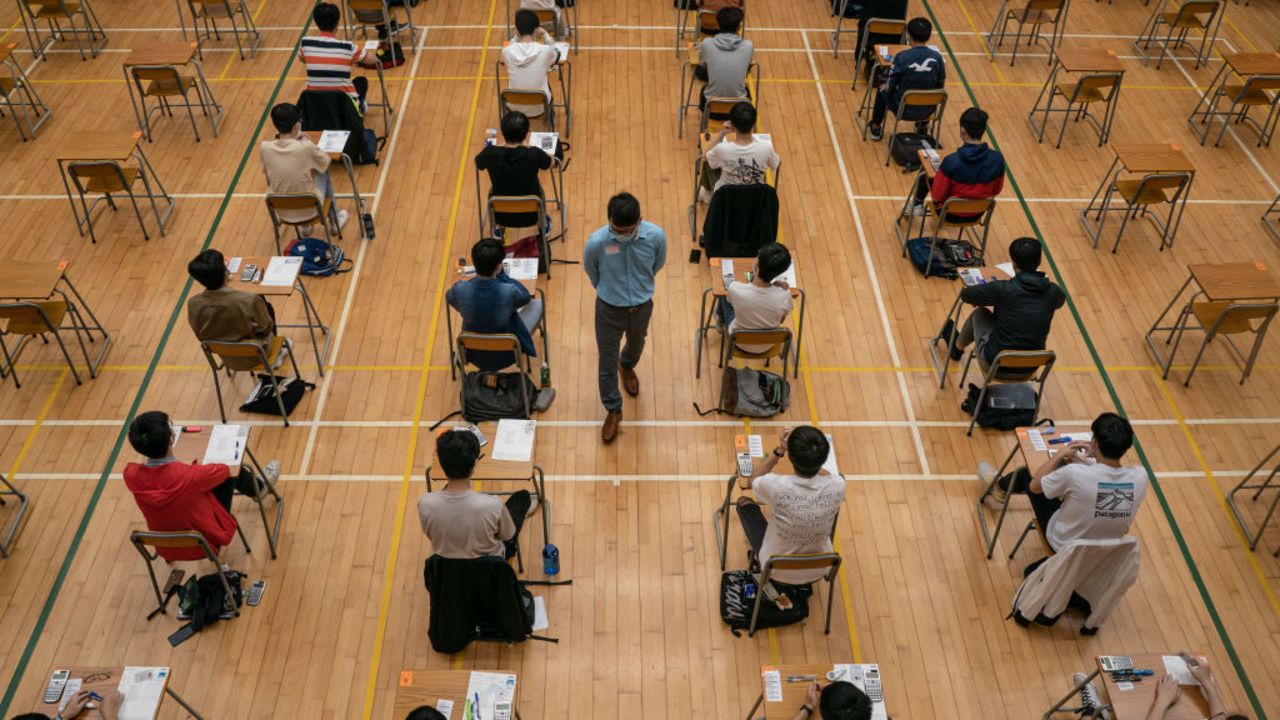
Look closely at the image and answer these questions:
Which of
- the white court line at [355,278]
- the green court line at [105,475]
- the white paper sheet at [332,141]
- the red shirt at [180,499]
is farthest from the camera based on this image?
the white paper sheet at [332,141]

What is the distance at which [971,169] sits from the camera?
9242mm

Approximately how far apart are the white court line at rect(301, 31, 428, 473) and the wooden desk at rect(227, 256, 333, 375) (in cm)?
10

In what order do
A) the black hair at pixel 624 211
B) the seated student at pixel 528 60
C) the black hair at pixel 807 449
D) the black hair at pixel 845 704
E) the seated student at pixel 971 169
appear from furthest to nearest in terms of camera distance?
the seated student at pixel 528 60, the seated student at pixel 971 169, the black hair at pixel 624 211, the black hair at pixel 807 449, the black hair at pixel 845 704

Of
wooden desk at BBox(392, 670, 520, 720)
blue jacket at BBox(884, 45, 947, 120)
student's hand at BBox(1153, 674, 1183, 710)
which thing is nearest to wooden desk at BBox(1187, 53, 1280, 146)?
blue jacket at BBox(884, 45, 947, 120)

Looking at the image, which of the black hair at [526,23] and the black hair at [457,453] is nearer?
the black hair at [457,453]

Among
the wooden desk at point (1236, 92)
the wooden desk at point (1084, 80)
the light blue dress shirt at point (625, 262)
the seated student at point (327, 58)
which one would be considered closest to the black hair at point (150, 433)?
the light blue dress shirt at point (625, 262)

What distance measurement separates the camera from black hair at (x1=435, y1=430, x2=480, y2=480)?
19.1ft

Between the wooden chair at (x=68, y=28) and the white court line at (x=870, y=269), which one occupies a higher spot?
the wooden chair at (x=68, y=28)

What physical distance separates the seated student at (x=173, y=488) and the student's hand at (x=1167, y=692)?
19.2 feet

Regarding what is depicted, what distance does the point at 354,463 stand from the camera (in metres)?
7.98

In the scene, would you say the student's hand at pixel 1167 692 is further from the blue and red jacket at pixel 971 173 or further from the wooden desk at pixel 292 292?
the wooden desk at pixel 292 292

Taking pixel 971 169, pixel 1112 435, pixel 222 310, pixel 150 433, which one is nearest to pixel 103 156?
pixel 222 310

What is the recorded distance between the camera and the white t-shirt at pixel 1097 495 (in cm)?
617

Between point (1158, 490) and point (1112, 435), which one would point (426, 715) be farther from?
point (1158, 490)
